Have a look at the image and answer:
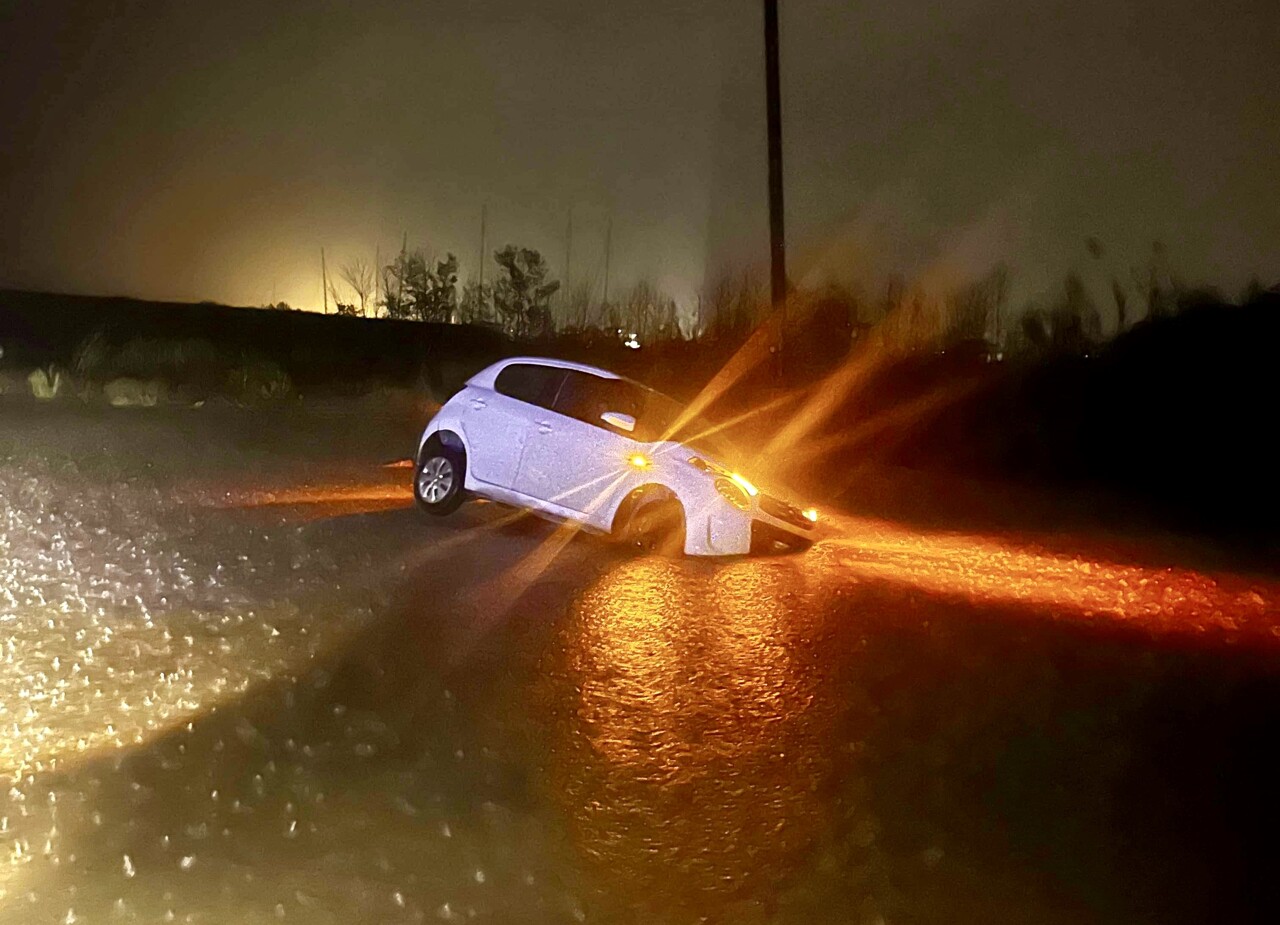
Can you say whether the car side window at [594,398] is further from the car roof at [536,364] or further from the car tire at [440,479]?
the car tire at [440,479]

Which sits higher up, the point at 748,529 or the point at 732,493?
the point at 732,493

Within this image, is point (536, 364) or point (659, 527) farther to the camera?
point (536, 364)

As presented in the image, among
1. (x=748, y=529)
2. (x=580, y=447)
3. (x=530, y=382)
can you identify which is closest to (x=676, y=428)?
(x=580, y=447)

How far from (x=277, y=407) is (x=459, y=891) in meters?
26.9

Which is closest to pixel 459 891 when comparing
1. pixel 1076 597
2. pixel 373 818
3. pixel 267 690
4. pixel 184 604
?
pixel 373 818

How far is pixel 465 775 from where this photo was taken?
5.85 metres

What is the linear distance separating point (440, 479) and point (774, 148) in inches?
391

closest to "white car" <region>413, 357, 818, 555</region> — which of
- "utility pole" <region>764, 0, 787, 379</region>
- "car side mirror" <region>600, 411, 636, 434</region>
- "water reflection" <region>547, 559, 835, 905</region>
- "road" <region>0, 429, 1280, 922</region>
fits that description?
"car side mirror" <region>600, 411, 636, 434</region>

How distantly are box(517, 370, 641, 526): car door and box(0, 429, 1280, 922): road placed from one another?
2.69 feet

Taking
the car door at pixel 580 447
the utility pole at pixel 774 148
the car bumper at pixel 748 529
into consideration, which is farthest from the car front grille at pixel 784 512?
the utility pole at pixel 774 148

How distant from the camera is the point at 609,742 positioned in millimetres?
6344

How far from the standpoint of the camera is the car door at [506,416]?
41.9 ft

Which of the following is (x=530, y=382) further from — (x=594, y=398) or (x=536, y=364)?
(x=594, y=398)

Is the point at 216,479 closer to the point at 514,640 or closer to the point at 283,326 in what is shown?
the point at 514,640
